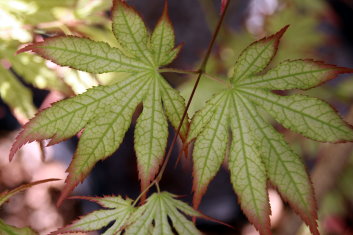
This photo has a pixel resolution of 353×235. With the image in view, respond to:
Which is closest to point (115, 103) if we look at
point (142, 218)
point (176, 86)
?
point (142, 218)

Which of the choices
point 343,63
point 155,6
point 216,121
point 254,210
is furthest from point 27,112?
point 343,63

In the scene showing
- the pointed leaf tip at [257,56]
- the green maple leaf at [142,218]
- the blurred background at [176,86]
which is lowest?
the green maple leaf at [142,218]

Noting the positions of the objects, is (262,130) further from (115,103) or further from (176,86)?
(176,86)

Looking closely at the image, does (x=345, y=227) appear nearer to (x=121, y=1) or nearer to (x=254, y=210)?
(x=254, y=210)

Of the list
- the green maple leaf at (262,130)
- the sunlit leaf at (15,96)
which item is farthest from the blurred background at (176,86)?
the green maple leaf at (262,130)

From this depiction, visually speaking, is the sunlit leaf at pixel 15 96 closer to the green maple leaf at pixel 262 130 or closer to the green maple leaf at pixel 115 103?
the green maple leaf at pixel 115 103

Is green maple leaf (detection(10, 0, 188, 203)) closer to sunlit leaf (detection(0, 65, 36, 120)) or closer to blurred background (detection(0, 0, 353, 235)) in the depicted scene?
blurred background (detection(0, 0, 353, 235))

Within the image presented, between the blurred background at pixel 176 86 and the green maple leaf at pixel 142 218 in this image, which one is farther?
the blurred background at pixel 176 86
